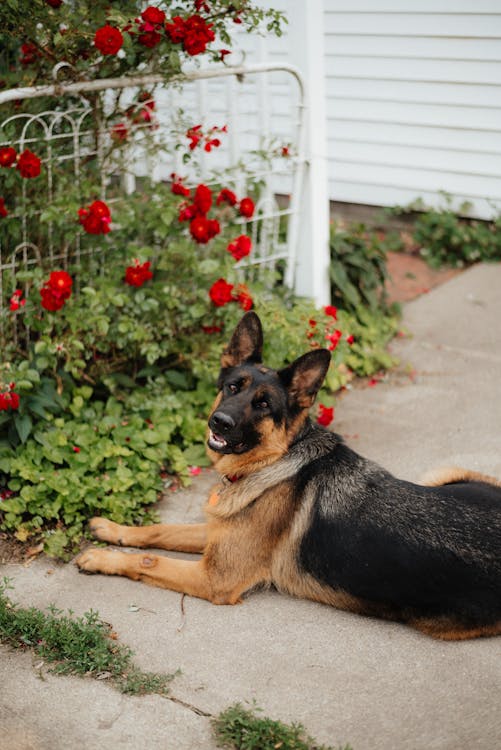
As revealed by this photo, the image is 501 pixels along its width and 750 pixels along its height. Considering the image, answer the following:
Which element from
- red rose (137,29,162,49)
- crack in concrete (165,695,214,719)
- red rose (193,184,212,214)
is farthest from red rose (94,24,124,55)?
crack in concrete (165,695,214,719)

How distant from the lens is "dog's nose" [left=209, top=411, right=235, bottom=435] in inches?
155

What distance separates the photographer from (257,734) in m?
3.20

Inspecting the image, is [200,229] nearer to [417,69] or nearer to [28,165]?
[28,165]

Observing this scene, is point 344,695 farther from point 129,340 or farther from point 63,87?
point 63,87

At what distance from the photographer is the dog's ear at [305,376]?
4.05m

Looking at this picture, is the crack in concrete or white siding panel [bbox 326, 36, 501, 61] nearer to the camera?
the crack in concrete

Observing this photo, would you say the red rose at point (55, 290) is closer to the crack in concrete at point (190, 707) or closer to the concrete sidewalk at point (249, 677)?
the concrete sidewalk at point (249, 677)

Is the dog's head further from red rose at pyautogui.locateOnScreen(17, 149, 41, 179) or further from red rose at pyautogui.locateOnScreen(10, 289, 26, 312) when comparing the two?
red rose at pyautogui.locateOnScreen(17, 149, 41, 179)

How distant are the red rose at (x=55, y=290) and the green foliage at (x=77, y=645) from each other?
1718mm

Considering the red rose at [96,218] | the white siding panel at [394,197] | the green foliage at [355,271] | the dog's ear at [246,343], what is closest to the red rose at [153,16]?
the red rose at [96,218]

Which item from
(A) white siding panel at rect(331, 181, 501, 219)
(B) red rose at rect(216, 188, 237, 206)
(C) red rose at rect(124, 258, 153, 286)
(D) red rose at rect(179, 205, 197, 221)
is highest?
(A) white siding panel at rect(331, 181, 501, 219)

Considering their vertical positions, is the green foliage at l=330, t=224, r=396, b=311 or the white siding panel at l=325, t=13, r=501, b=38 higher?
the white siding panel at l=325, t=13, r=501, b=38

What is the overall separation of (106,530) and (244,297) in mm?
1858

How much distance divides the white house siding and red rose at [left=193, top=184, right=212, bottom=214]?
4326mm
